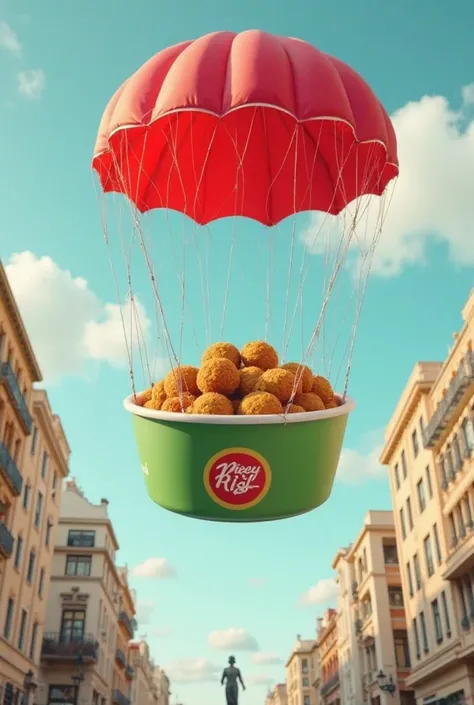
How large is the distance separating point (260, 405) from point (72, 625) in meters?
44.1

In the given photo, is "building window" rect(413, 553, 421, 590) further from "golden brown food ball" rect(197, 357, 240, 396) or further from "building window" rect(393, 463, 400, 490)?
"golden brown food ball" rect(197, 357, 240, 396)

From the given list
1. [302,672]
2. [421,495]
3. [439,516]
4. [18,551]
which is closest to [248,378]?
[18,551]

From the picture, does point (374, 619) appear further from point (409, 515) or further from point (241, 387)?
point (241, 387)

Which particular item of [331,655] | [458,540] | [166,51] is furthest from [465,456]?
[331,655]

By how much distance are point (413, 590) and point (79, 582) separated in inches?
914

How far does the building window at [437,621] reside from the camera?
30.0 meters

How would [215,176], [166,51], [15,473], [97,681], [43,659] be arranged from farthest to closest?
[97,681]
[43,659]
[15,473]
[215,176]
[166,51]

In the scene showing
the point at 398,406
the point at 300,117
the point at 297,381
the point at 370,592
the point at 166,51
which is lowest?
the point at 297,381

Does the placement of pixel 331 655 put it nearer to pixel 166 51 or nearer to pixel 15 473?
pixel 15 473

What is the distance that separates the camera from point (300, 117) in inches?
240

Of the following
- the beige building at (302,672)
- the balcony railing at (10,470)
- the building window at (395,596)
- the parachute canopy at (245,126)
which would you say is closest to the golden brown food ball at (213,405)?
the parachute canopy at (245,126)

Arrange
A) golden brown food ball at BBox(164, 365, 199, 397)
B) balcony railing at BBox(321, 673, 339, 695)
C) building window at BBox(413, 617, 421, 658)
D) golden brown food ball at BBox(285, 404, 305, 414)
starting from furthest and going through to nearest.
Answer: balcony railing at BBox(321, 673, 339, 695) < building window at BBox(413, 617, 421, 658) < golden brown food ball at BBox(164, 365, 199, 397) < golden brown food ball at BBox(285, 404, 305, 414)

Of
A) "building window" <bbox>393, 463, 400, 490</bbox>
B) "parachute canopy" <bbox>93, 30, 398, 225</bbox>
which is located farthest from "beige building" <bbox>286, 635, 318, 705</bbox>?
"parachute canopy" <bbox>93, 30, 398, 225</bbox>

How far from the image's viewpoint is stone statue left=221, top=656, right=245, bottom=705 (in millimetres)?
17891
